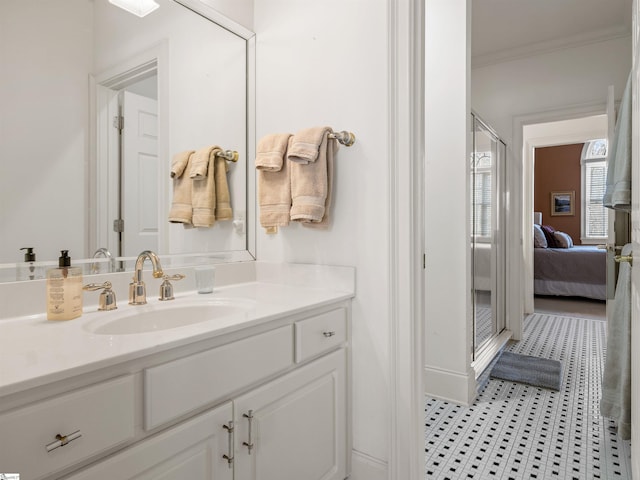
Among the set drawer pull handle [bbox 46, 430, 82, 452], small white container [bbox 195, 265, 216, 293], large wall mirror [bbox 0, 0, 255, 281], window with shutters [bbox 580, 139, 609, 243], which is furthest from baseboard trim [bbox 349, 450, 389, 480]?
window with shutters [bbox 580, 139, 609, 243]

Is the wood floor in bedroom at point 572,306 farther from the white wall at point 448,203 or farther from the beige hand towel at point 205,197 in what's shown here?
the beige hand towel at point 205,197

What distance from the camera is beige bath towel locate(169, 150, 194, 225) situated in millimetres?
1542

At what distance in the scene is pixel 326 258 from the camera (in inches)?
61.6

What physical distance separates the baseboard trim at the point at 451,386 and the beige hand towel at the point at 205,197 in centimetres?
157

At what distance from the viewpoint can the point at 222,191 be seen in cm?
174

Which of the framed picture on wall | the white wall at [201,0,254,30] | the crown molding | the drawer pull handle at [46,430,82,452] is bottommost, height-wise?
the drawer pull handle at [46,430,82,452]

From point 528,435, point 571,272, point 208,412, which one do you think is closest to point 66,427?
point 208,412

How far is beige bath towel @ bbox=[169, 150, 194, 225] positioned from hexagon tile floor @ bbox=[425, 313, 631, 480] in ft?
4.81

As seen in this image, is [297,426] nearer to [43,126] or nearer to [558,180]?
[43,126]

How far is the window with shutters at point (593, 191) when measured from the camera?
688 centimetres

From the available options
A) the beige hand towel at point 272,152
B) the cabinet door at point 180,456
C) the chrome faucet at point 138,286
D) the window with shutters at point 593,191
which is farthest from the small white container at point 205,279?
the window with shutters at point 593,191

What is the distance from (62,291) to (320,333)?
78 centimetres

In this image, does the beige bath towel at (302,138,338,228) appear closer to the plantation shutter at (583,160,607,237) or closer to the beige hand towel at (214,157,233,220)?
the beige hand towel at (214,157,233,220)

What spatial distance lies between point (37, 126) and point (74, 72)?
22 cm
